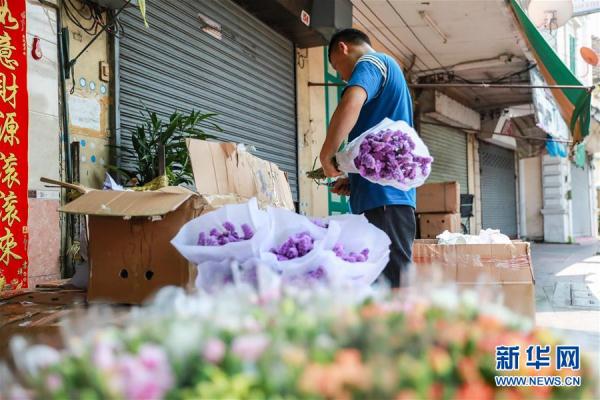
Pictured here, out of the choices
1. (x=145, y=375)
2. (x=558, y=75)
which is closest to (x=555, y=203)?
(x=558, y=75)

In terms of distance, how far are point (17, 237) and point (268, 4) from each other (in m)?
3.82

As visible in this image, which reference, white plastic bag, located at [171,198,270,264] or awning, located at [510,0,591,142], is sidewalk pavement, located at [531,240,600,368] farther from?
awning, located at [510,0,591,142]

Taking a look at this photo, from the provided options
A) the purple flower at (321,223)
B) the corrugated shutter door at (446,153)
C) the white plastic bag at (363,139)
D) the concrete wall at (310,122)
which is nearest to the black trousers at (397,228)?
the white plastic bag at (363,139)

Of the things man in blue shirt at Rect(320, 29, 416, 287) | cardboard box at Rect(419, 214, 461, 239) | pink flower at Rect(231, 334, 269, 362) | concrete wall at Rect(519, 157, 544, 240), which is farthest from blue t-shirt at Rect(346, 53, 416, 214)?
concrete wall at Rect(519, 157, 544, 240)

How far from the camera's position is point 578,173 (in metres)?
21.6

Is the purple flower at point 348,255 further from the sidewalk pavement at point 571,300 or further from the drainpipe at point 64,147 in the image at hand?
the drainpipe at point 64,147

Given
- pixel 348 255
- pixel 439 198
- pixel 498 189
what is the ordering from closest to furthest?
1. pixel 348 255
2. pixel 439 198
3. pixel 498 189

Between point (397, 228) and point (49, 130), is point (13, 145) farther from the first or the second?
point (397, 228)

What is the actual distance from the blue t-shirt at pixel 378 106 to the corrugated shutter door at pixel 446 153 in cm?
846

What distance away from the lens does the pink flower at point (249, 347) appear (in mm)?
704

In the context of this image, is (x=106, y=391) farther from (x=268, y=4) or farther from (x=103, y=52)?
(x=268, y=4)

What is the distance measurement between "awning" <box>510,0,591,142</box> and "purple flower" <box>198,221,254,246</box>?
19.8 ft

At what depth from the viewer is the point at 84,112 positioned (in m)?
3.66

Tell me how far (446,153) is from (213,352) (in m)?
11.9
